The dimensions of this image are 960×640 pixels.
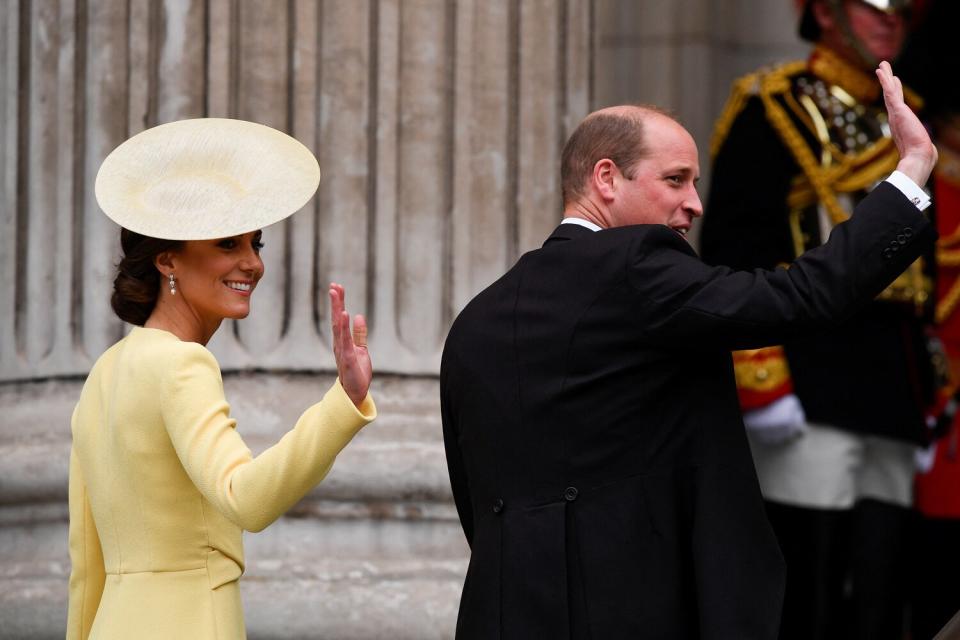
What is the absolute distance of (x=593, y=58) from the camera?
482 centimetres

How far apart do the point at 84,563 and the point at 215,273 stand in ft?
1.79

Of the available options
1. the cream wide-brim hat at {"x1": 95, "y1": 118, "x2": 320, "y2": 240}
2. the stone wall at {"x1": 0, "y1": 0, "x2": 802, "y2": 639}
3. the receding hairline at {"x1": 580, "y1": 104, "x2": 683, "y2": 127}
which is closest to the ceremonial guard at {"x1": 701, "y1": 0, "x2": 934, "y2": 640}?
the stone wall at {"x1": 0, "y1": 0, "x2": 802, "y2": 639}

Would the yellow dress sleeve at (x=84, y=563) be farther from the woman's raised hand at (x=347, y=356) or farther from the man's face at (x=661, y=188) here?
the man's face at (x=661, y=188)

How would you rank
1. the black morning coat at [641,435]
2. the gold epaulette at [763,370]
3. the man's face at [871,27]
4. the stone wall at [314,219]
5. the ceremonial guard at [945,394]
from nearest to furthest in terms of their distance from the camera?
the black morning coat at [641,435] → the stone wall at [314,219] → the gold epaulette at [763,370] → the man's face at [871,27] → the ceremonial guard at [945,394]

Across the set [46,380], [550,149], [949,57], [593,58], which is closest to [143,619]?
[46,380]

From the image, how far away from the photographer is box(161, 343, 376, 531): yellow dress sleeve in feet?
8.74

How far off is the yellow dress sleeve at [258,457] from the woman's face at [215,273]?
24 centimetres

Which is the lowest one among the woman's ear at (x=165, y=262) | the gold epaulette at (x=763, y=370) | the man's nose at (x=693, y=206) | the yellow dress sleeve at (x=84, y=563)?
the gold epaulette at (x=763, y=370)

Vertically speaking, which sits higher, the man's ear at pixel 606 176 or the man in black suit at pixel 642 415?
the man's ear at pixel 606 176

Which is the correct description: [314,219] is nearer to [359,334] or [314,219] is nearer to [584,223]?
[584,223]

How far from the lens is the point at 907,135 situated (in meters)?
2.91

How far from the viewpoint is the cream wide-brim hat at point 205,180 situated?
114 inches

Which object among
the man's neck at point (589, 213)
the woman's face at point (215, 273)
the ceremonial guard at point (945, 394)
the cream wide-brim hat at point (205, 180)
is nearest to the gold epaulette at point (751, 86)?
the ceremonial guard at point (945, 394)

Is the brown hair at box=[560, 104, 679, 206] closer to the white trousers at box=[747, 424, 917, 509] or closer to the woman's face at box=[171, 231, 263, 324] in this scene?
the woman's face at box=[171, 231, 263, 324]
